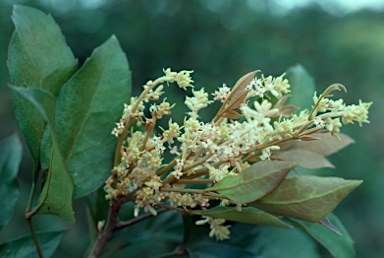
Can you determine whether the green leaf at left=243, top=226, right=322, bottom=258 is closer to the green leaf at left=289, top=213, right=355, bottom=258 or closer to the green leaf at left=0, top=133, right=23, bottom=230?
the green leaf at left=289, top=213, right=355, bottom=258

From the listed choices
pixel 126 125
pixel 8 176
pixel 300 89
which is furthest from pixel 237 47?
pixel 126 125

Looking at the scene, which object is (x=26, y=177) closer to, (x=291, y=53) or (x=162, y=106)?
(x=291, y=53)

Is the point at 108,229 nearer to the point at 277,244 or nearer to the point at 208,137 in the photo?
the point at 208,137

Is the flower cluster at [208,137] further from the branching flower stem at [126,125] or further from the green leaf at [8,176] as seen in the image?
the green leaf at [8,176]

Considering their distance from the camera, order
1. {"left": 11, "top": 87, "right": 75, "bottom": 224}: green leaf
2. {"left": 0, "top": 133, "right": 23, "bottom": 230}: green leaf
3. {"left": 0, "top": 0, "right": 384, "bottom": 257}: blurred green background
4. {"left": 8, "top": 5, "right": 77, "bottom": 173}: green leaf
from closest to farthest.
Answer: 1. {"left": 11, "top": 87, "right": 75, "bottom": 224}: green leaf
2. {"left": 8, "top": 5, "right": 77, "bottom": 173}: green leaf
3. {"left": 0, "top": 133, "right": 23, "bottom": 230}: green leaf
4. {"left": 0, "top": 0, "right": 384, "bottom": 257}: blurred green background

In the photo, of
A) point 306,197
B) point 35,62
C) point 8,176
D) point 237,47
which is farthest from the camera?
point 237,47

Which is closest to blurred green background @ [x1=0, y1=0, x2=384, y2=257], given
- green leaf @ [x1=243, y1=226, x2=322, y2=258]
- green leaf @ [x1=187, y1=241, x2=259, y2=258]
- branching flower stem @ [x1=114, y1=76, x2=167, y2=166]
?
green leaf @ [x1=243, y1=226, x2=322, y2=258]

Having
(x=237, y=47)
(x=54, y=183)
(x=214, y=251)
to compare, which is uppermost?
(x=54, y=183)
